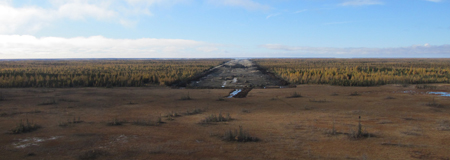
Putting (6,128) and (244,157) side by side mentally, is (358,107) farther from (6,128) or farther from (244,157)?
(6,128)

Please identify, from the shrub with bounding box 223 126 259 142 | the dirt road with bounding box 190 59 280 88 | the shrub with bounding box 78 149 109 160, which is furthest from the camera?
the dirt road with bounding box 190 59 280 88

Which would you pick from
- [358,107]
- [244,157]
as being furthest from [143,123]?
[358,107]

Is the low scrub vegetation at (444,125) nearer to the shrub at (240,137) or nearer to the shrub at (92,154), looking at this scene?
the shrub at (240,137)

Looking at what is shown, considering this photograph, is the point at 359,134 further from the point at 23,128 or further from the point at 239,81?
the point at 239,81

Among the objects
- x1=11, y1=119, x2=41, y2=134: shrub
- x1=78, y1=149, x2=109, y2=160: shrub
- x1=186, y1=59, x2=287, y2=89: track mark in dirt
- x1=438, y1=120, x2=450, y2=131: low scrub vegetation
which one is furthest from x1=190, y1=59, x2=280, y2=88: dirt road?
x1=78, y1=149, x2=109, y2=160: shrub

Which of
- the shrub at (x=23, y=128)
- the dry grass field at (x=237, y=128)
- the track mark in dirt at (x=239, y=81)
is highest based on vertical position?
the shrub at (x=23, y=128)

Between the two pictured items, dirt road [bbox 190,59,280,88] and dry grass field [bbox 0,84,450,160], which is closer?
dry grass field [bbox 0,84,450,160]

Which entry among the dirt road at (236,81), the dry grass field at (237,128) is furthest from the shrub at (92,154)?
the dirt road at (236,81)

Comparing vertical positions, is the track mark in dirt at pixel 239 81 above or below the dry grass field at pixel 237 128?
below

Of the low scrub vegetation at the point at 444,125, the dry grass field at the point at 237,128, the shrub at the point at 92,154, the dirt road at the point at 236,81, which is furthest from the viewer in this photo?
the dirt road at the point at 236,81

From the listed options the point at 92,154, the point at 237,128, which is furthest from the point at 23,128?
the point at 237,128

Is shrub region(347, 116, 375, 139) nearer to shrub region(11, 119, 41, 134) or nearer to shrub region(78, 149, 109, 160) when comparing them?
shrub region(78, 149, 109, 160)
